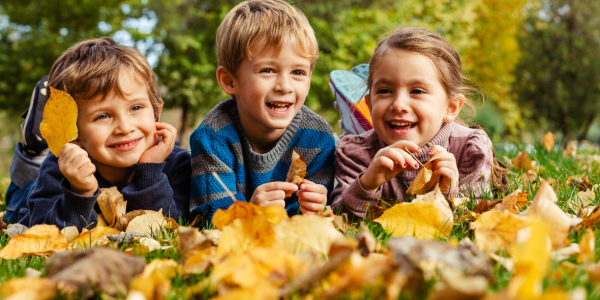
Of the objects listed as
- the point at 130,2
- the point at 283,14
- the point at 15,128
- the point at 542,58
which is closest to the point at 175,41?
the point at 130,2

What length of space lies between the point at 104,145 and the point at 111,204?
29 centimetres

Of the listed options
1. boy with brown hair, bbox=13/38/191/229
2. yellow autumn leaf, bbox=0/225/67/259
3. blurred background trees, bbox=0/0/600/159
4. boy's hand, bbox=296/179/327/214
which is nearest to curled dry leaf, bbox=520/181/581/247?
boy's hand, bbox=296/179/327/214

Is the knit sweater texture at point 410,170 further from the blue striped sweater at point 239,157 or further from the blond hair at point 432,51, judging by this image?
the blond hair at point 432,51

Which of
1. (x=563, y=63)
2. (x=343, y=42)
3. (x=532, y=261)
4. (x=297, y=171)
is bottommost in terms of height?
(x=563, y=63)

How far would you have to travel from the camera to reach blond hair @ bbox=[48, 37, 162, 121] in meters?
2.10

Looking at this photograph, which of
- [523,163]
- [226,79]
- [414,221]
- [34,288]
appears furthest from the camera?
[523,163]

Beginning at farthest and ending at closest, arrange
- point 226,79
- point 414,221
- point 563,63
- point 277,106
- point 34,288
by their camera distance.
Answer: point 563,63
point 226,79
point 277,106
point 414,221
point 34,288

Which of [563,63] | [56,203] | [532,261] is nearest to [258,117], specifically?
[56,203]

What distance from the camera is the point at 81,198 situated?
6.46 feet

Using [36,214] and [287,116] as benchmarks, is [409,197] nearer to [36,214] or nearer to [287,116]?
[287,116]

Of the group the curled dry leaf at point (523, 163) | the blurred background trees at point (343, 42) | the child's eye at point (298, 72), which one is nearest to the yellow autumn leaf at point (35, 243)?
the child's eye at point (298, 72)

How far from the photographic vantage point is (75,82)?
210 centimetres

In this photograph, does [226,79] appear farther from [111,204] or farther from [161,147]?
[111,204]

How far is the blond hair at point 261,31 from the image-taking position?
223 cm
